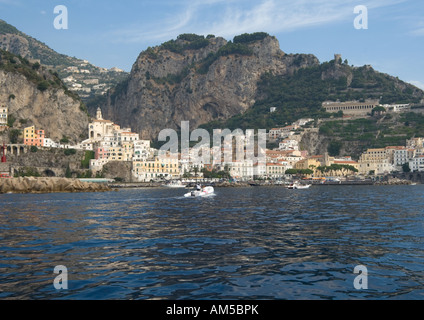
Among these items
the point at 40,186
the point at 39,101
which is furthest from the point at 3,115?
the point at 40,186

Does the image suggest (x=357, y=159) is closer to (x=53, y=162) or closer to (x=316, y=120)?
(x=316, y=120)

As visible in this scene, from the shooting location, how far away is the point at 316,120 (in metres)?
168

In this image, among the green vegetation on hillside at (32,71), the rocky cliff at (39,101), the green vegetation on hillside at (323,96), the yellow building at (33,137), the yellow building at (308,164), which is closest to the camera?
the yellow building at (33,137)

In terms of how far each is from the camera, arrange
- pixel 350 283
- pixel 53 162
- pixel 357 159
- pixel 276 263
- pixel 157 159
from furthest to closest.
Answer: pixel 357 159
pixel 157 159
pixel 53 162
pixel 276 263
pixel 350 283

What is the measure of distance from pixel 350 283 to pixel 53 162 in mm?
104529

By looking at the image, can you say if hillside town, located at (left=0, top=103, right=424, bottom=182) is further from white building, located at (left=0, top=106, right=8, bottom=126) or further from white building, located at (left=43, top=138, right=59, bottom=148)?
white building, located at (left=0, top=106, right=8, bottom=126)

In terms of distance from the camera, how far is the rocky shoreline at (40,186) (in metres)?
72.4

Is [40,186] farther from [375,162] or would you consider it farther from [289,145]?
[375,162]

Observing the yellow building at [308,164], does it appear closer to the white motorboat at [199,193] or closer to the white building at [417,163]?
the white building at [417,163]

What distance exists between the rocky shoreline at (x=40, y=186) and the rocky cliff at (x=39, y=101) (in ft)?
138

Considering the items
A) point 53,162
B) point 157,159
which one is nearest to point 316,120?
point 157,159

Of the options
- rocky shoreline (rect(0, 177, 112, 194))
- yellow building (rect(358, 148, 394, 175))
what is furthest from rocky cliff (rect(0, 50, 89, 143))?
yellow building (rect(358, 148, 394, 175))

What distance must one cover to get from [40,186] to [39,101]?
168ft

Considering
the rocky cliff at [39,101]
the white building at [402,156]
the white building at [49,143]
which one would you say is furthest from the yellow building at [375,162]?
the white building at [49,143]
